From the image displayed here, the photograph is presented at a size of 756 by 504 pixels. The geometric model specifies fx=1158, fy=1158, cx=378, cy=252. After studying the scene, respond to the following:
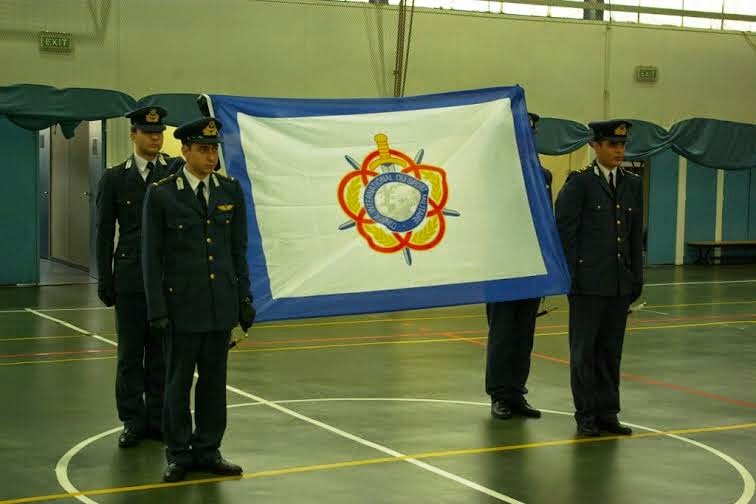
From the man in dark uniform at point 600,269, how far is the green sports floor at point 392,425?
298mm

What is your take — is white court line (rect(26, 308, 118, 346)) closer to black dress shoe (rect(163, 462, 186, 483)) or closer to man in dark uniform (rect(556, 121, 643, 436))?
black dress shoe (rect(163, 462, 186, 483))

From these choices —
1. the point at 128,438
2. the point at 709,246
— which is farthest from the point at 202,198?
the point at 709,246

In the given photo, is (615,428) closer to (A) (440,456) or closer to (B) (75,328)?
(A) (440,456)

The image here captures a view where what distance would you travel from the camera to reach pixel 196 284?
6191 millimetres

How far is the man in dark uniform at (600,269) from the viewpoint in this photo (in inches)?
294

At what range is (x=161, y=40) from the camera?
18.2m

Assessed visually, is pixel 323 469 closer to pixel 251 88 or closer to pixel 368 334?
pixel 368 334

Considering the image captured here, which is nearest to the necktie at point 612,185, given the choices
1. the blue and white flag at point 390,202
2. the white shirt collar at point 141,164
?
the blue and white flag at point 390,202

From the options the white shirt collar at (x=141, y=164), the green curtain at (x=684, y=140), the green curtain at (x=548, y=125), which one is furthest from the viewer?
the green curtain at (x=684, y=140)

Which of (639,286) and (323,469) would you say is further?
(639,286)

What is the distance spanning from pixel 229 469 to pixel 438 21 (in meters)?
15.1

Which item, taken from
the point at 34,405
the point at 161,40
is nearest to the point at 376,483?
the point at 34,405

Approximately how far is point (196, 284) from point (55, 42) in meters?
12.4

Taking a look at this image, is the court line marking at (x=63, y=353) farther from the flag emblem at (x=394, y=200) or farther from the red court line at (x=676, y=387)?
the flag emblem at (x=394, y=200)
